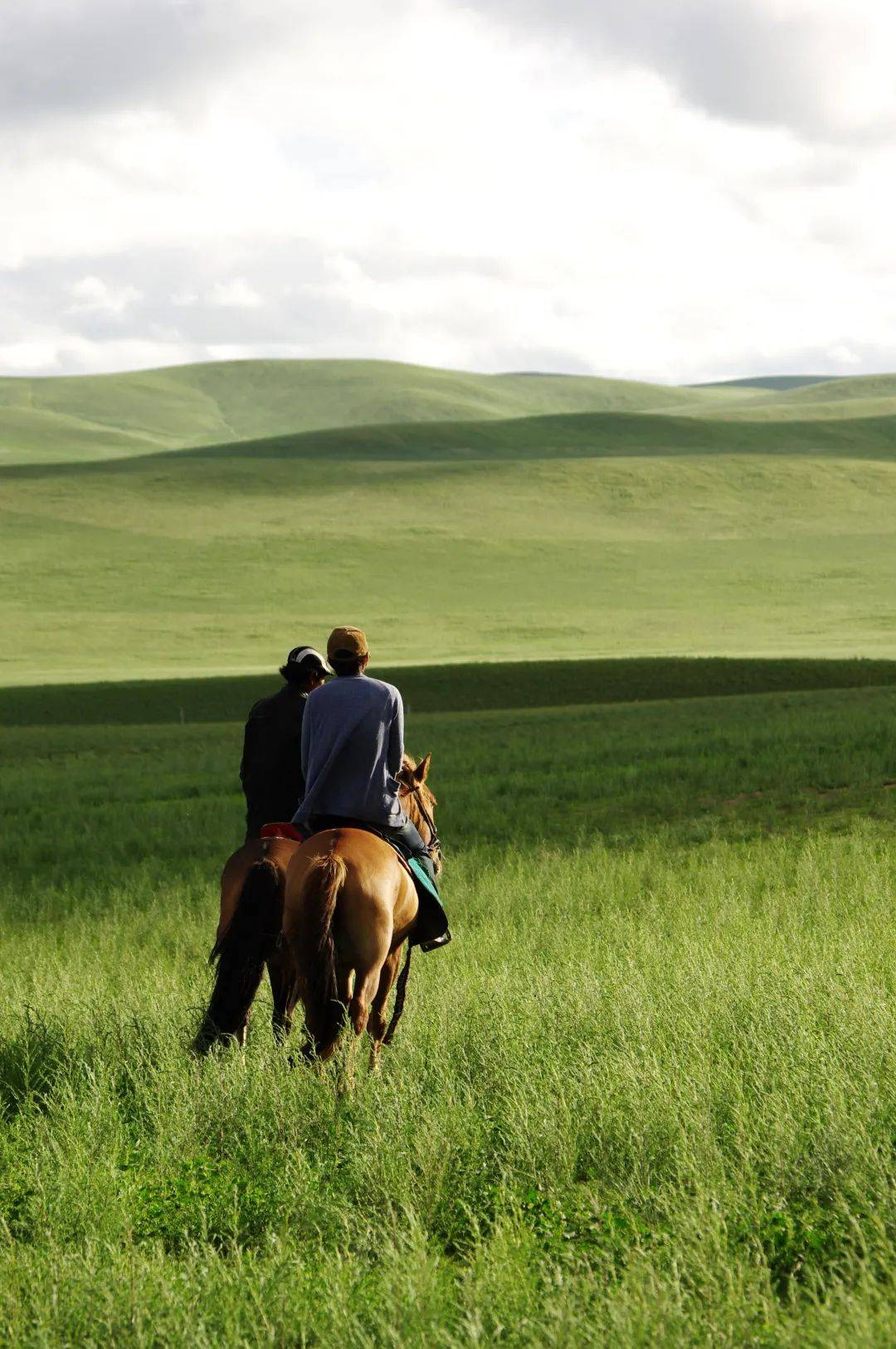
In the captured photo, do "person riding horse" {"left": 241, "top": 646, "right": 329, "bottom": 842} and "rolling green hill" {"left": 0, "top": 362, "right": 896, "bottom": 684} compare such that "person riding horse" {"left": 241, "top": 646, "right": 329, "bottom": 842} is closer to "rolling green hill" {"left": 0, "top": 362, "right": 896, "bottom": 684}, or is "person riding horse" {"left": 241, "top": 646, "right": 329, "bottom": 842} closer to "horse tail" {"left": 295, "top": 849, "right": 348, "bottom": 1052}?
"horse tail" {"left": 295, "top": 849, "right": 348, "bottom": 1052}

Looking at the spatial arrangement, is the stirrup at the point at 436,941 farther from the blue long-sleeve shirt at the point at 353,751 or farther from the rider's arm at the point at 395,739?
the rider's arm at the point at 395,739

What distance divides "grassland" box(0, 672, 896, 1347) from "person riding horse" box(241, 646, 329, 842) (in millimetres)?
1233

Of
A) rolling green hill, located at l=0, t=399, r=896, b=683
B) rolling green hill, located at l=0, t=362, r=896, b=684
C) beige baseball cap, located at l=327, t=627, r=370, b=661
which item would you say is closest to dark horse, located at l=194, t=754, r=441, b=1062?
beige baseball cap, located at l=327, t=627, r=370, b=661

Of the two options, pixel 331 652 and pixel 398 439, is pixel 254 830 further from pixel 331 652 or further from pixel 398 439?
A: pixel 398 439

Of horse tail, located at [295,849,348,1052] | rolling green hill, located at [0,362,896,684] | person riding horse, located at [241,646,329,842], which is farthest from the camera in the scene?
rolling green hill, located at [0,362,896,684]

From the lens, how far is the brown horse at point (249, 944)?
7211 mm

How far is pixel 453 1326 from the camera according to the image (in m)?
4.29

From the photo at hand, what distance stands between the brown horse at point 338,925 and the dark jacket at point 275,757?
4.00 feet


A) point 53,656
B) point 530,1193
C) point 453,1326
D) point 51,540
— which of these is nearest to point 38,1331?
point 453,1326

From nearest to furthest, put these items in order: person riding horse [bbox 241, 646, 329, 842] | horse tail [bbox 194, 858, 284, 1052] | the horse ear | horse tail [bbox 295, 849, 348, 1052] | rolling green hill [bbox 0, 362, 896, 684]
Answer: horse tail [bbox 295, 849, 348, 1052], horse tail [bbox 194, 858, 284, 1052], the horse ear, person riding horse [bbox 241, 646, 329, 842], rolling green hill [bbox 0, 362, 896, 684]

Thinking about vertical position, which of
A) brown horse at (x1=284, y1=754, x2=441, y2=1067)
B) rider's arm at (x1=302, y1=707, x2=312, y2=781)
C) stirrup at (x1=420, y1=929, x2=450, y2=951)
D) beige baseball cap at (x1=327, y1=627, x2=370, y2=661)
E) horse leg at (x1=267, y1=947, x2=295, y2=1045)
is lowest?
horse leg at (x1=267, y1=947, x2=295, y2=1045)

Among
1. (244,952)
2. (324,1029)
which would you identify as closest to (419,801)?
(244,952)

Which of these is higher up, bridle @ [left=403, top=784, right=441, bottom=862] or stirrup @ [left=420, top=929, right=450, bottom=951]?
bridle @ [left=403, top=784, right=441, bottom=862]

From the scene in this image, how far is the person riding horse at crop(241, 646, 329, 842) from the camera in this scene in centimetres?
820
